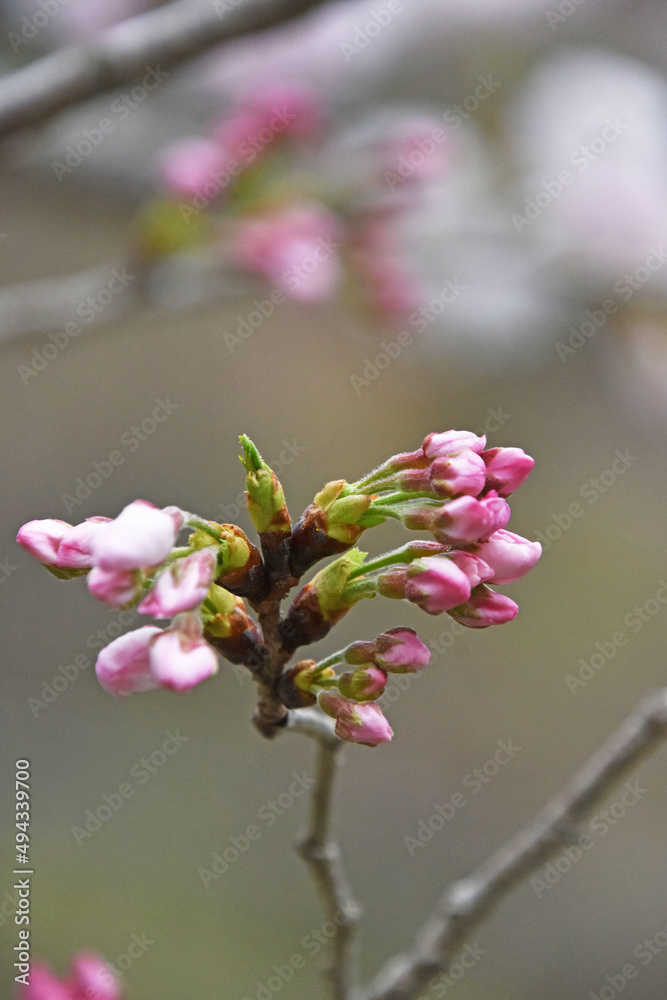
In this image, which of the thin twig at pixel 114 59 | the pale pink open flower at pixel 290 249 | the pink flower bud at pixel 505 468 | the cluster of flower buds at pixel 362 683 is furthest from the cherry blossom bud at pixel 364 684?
the pale pink open flower at pixel 290 249

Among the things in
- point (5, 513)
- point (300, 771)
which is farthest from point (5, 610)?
point (300, 771)

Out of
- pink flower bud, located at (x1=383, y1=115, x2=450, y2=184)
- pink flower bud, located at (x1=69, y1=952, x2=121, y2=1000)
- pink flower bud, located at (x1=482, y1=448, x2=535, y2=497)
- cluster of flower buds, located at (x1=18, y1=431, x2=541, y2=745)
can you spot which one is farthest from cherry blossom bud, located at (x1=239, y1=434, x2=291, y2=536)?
pink flower bud, located at (x1=383, y1=115, x2=450, y2=184)

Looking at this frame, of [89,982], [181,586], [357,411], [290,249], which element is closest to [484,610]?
[181,586]

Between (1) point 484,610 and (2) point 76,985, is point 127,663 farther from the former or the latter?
(2) point 76,985

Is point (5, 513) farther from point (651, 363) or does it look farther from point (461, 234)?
point (651, 363)

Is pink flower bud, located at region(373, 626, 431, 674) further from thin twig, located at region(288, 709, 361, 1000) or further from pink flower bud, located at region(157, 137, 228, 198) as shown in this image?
pink flower bud, located at region(157, 137, 228, 198)

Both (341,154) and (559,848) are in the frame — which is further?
(341,154)

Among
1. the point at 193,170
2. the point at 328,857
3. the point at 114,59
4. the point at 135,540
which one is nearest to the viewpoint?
the point at 135,540
